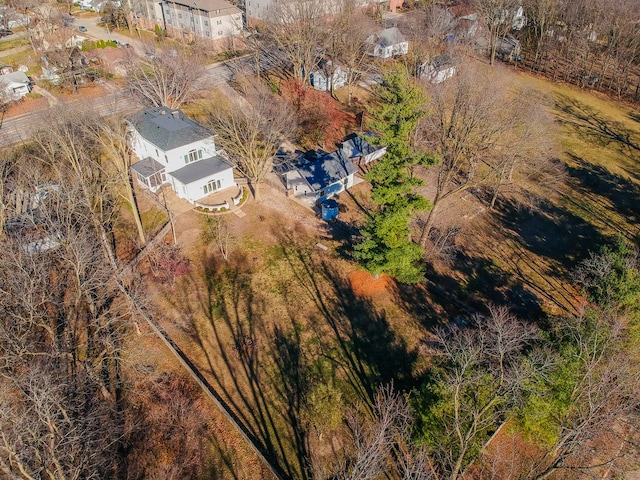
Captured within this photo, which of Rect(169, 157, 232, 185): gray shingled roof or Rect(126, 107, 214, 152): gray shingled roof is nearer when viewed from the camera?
Rect(169, 157, 232, 185): gray shingled roof

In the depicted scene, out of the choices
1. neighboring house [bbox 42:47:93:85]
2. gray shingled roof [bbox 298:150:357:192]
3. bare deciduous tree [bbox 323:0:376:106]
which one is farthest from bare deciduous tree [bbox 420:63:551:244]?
neighboring house [bbox 42:47:93:85]

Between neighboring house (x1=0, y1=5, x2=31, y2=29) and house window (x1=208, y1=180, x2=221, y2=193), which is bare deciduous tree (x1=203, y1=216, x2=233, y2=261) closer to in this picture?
house window (x1=208, y1=180, x2=221, y2=193)

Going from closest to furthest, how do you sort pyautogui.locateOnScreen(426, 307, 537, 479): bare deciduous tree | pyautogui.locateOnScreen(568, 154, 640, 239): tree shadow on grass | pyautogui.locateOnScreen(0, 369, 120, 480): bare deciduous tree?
pyautogui.locateOnScreen(0, 369, 120, 480): bare deciduous tree → pyautogui.locateOnScreen(426, 307, 537, 479): bare deciduous tree → pyautogui.locateOnScreen(568, 154, 640, 239): tree shadow on grass

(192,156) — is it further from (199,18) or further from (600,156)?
(600,156)

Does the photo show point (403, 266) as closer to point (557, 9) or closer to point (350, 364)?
point (350, 364)

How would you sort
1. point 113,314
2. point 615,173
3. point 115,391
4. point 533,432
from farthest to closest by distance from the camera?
point 615,173
point 113,314
point 115,391
point 533,432

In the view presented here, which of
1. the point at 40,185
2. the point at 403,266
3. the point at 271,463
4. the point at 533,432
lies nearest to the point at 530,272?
the point at 403,266

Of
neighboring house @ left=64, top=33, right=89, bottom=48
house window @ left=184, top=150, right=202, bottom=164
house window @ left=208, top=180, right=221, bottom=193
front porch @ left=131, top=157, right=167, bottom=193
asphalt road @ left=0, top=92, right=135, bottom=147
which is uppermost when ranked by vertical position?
neighboring house @ left=64, top=33, right=89, bottom=48

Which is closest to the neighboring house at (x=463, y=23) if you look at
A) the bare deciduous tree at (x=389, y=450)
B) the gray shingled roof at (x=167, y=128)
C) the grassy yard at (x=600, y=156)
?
the grassy yard at (x=600, y=156)
